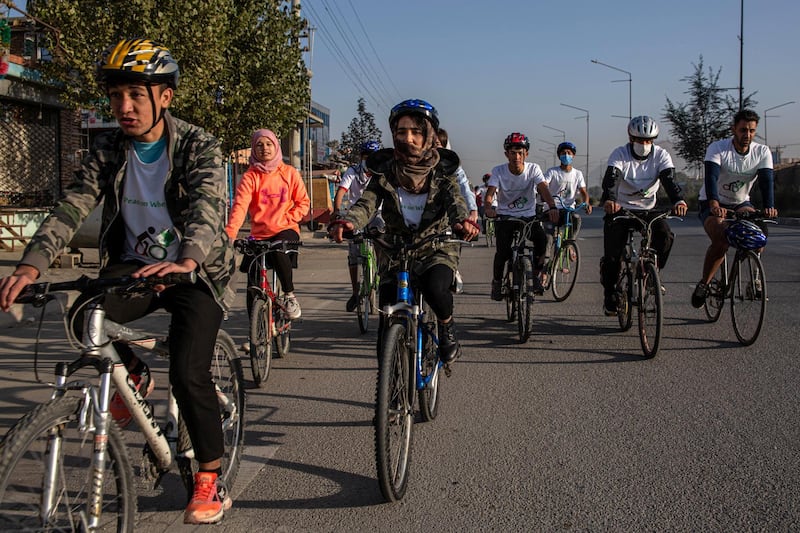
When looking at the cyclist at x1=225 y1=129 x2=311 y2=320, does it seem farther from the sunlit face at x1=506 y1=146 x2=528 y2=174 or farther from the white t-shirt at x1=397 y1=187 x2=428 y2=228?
the sunlit face at x1=506 y1=146 x2=528 y2=174

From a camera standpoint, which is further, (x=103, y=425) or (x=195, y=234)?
(x=195, y=234)

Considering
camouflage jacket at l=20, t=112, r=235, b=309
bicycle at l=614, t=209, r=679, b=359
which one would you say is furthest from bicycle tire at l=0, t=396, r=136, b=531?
bicycle at l=614, t=209, r=679, b=359

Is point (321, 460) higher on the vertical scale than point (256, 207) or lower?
lower

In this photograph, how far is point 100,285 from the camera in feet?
8.98

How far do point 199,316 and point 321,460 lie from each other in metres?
1.40

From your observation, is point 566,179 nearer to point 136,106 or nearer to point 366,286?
point 366,286

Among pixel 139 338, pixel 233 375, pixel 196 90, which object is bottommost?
pixel 233 375

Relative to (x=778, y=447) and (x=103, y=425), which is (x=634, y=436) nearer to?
(x=778, y=447)

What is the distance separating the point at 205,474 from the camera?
10.6 feet

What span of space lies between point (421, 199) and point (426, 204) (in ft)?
0.20

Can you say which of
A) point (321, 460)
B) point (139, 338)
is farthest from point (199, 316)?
point (321, 460)

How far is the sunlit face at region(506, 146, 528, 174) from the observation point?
8.81 metres

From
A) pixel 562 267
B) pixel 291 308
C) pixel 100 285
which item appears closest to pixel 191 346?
pixel 100 285

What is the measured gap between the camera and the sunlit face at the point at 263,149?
21.8 feet
